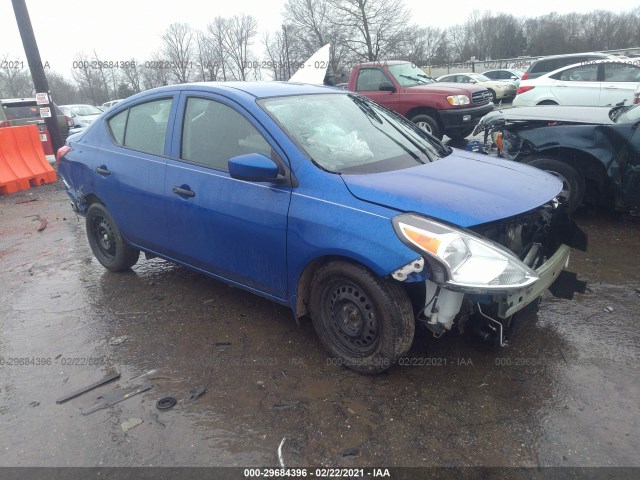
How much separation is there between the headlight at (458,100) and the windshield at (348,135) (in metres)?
6.51

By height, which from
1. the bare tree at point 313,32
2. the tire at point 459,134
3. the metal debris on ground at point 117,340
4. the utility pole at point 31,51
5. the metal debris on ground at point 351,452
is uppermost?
the bare tree at point 313,32

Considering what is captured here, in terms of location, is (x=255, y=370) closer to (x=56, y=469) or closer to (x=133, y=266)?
(x=56, y=469)

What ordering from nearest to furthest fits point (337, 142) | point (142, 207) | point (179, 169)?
point (337, 142) → point (179, 169) → point (142, 207)

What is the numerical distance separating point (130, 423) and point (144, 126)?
2.51 metres

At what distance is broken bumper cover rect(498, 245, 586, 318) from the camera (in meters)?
2.59

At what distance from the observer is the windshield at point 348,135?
320 cm

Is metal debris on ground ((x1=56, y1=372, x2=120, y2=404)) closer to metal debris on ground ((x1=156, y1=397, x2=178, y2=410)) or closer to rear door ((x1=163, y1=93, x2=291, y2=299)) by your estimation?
metal debris on ground ((x1=156, y1=397, x2=178, y2=410))

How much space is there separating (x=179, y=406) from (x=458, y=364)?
1726mm

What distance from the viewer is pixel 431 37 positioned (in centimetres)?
7369

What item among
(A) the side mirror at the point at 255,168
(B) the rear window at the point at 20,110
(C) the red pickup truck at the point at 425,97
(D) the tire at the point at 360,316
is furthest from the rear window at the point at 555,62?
(B) the rear window at the point at 20,110

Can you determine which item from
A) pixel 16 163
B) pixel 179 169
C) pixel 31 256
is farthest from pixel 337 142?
pixel 16 163

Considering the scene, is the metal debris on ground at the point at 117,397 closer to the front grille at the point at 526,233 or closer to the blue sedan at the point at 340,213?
the blue sedan at the point at 340,213

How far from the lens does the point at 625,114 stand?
5430 millimetres

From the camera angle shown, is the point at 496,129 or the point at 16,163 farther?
the point at 16,163
